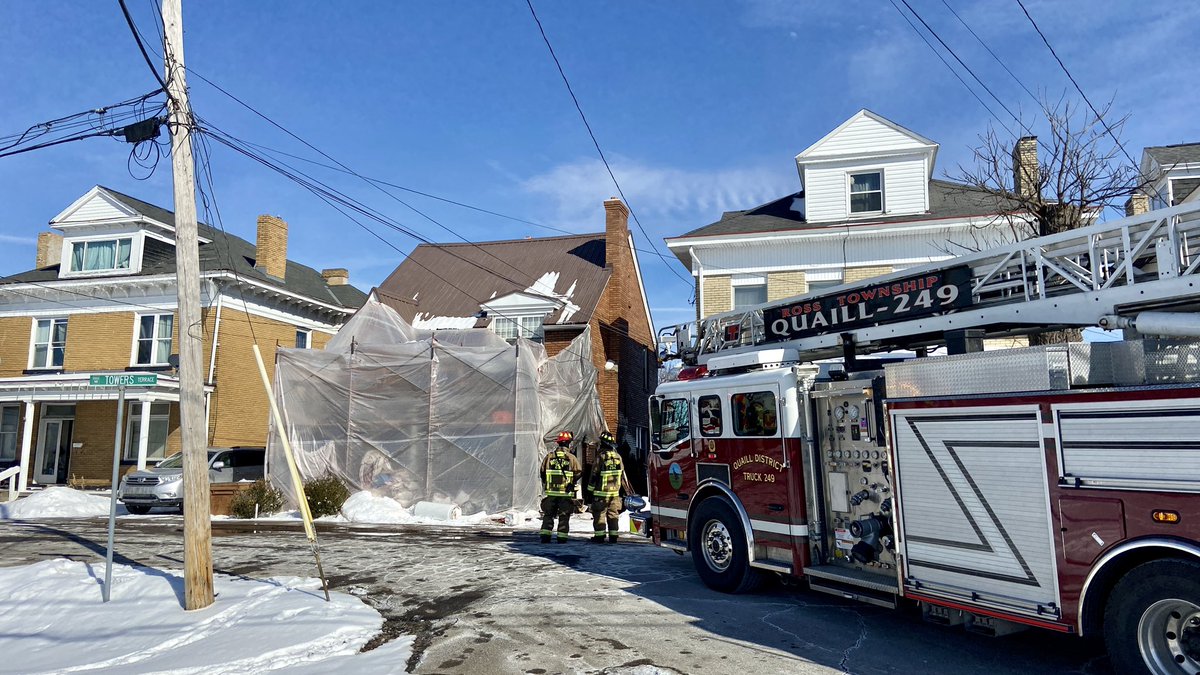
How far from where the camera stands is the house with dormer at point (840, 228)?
16938mm

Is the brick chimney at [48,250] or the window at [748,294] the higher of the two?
the brick chimney at [48,250]

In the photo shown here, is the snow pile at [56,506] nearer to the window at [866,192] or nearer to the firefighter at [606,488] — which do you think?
the firefighter at [606,488]

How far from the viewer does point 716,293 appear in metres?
17.8

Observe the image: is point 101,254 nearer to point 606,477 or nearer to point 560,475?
point 560,475

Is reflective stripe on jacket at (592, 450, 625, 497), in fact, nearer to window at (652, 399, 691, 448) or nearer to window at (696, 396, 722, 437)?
window at (652, 399, 691, 448)

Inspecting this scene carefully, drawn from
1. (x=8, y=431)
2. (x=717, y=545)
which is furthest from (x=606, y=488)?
(x=8, y=431)

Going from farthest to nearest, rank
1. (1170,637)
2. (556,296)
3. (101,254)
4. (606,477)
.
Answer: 1. (101,254)
2. (556,296)
3. (606,477)
4. (1170,637)

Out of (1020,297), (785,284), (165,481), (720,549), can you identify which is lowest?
(720,549)

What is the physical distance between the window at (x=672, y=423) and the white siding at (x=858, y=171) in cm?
969

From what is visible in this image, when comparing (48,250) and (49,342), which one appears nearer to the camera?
(49,342)

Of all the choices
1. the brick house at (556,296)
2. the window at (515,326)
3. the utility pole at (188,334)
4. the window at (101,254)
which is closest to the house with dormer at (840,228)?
the brick house at (556,296)

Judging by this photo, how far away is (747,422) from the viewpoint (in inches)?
322

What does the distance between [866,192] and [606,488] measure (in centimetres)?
999

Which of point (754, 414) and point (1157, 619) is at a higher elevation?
point (754, 414)
